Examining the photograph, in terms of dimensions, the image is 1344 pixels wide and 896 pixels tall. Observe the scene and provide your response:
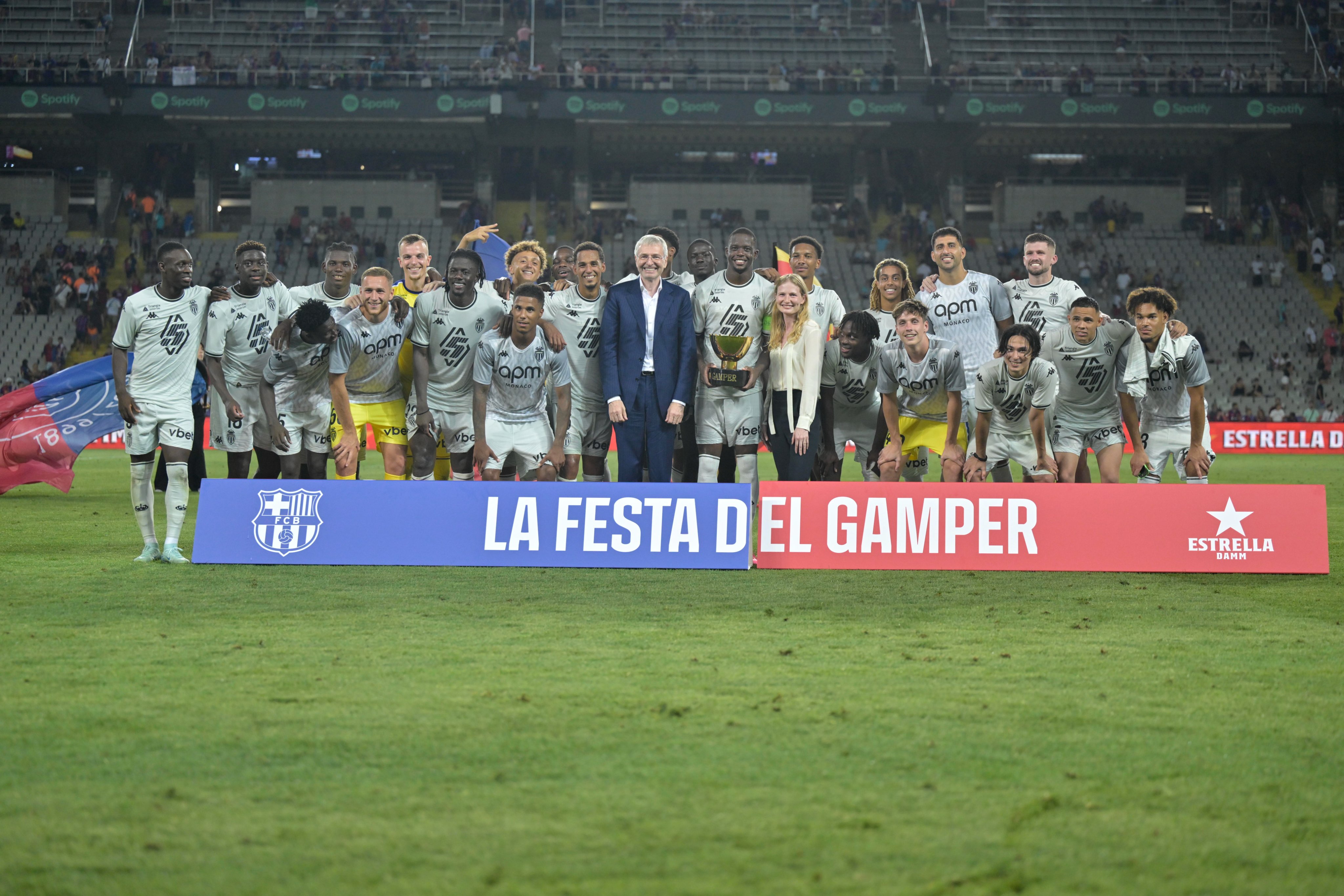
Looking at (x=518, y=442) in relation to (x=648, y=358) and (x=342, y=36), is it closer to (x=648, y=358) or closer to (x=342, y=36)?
(x=648, y=358)

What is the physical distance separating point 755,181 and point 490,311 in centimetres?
3325

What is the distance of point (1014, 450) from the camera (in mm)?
9242

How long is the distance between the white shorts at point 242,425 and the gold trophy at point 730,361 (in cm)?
337

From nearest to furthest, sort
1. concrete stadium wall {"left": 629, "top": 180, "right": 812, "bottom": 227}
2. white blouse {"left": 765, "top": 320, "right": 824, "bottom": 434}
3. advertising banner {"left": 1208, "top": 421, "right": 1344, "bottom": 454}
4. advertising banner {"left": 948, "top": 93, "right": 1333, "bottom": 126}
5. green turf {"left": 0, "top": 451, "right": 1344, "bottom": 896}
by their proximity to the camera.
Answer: green turf {"left": 0, "top": 451, "right": 1344, "bottom": 896}
white blouse {"left": 765, "top": 320, "right": 824, "bottom": 434}
advertising banner {"left": 1208, "top": 421, "right": 1344, "bottom": 454}
advertising banner {"left": 948, "top": 93, "right": 1333, "bottom": 126}
concrete stadium wall {"left": 629, "top": 180, "right": 812, "bottom": 227}

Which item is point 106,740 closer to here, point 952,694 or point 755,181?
point 952,694

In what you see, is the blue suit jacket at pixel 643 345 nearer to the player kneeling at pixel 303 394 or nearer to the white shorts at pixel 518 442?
the white shorts at pixel 518 442

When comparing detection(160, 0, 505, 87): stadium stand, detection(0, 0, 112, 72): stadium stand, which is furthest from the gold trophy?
detection(0, 0, 112, 72): stadium stand

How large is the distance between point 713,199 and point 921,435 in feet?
104

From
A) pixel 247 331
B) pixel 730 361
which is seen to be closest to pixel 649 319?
pixel 730 361

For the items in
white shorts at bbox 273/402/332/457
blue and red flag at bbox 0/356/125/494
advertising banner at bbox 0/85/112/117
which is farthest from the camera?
advertising banner at bbox 0/85/112/117

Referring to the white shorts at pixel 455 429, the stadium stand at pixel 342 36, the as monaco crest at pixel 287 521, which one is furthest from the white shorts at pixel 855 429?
the stadium stand at pixel 342 36

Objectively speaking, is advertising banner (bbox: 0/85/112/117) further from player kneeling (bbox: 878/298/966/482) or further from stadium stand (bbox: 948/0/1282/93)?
player kneeling (bbox: 878/298/966/482)

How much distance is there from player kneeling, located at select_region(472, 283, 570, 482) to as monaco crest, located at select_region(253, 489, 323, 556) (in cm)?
123

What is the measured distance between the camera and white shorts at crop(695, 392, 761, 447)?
28.3 feet
